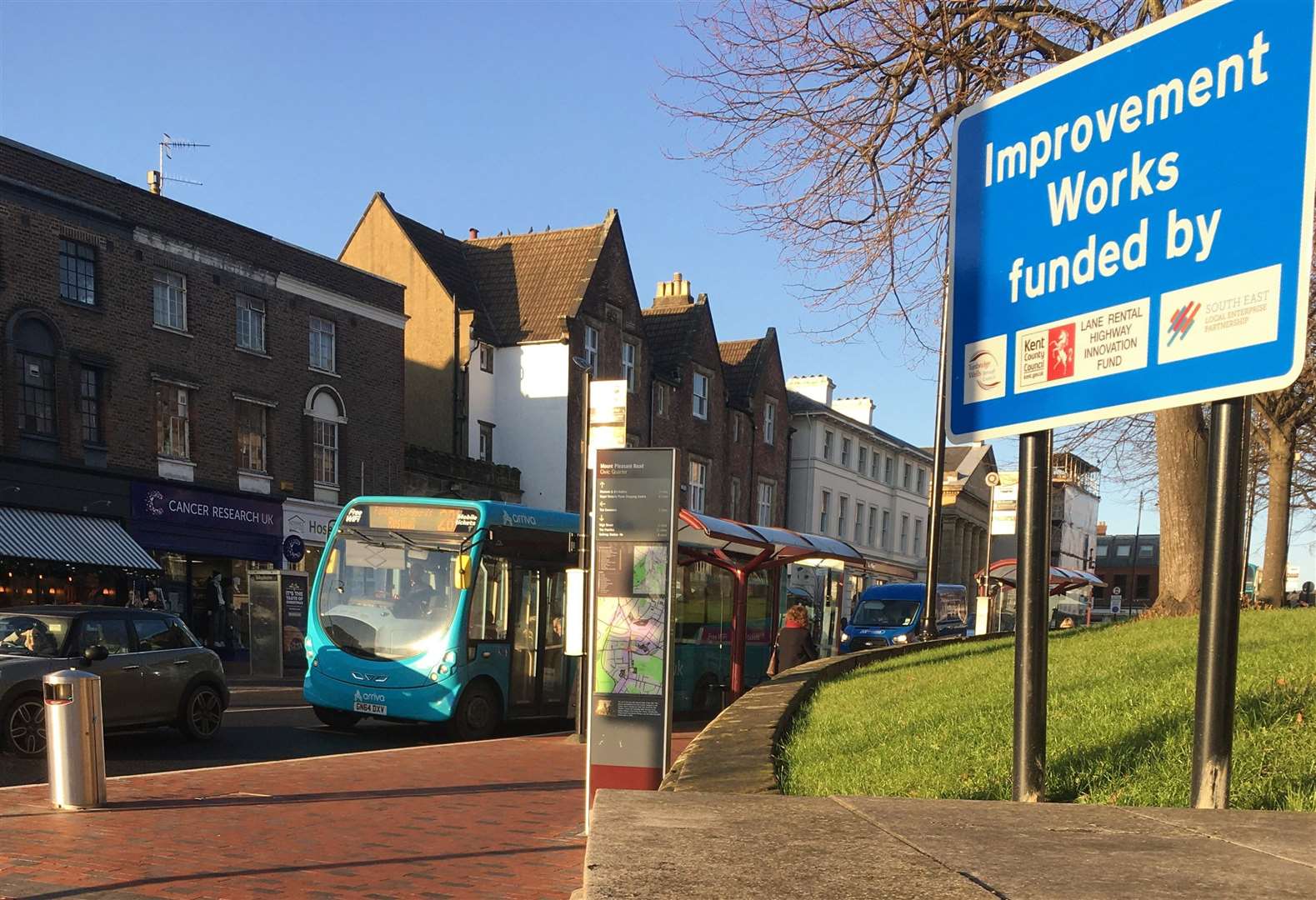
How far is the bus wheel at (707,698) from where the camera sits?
2086 cm

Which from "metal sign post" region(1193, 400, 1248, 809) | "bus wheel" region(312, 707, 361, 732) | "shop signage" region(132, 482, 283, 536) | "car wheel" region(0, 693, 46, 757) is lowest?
"bus wheel" region(312, 707, 361, 732)

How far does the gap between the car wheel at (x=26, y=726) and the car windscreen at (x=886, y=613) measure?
23.8 m

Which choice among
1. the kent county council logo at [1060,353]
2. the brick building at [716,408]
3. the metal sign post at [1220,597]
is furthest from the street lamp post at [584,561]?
the brick building at [716,408]

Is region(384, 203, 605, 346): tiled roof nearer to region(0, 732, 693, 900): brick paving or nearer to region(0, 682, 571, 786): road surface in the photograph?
region(0, 682, 571, 786): road surface

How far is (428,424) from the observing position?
41406 mm

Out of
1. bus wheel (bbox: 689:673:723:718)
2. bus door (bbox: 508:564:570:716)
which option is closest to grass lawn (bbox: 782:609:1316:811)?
bus door (bbox: 508:564:570:716)

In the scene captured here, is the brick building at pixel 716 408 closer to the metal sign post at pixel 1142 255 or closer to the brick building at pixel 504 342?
the brick building at pixel 504 342

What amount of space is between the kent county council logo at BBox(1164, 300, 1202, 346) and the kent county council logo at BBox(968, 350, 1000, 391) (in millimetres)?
736

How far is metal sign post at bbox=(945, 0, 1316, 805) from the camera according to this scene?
3484 millimetres

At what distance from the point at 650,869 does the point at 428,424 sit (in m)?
39.3

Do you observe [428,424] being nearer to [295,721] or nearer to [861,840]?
[295,721]

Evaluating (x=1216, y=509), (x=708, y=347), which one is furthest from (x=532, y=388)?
(x=1216, y=509)

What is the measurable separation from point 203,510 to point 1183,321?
29.4 m

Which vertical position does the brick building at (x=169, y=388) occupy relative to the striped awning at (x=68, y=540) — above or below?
above
